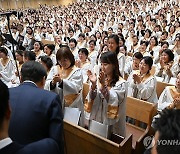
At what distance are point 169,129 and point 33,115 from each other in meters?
1.00

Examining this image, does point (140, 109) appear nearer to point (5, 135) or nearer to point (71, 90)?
point (71, 90)

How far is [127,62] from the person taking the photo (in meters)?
5.49

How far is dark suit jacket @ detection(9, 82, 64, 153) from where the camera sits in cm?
167

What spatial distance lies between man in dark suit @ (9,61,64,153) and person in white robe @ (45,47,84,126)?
53.5 inches

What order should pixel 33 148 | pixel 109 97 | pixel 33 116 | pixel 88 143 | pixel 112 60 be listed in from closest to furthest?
pixel 33 148 → pixel 33 116 → pixel 88 143 → pixel 109 97 → pixel 112 60

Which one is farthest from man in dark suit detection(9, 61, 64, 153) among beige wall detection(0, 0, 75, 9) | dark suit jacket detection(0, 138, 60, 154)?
beige wall detection(0, 0, 75, 9)

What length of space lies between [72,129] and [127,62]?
3.17m

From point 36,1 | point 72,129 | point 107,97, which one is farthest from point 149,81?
point 36,1

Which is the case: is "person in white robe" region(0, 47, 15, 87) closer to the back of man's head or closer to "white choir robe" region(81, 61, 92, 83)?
"white choir robe" region(81, 61, 92, 83)

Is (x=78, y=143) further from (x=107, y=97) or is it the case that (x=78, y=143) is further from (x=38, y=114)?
(x=38, y=114)

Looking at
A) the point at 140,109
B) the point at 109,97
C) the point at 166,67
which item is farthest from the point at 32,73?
the point at 166,67

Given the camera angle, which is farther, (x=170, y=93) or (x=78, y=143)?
(x=170, y=93)

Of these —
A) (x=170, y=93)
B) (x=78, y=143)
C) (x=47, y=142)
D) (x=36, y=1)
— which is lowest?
(x=78, y=143)

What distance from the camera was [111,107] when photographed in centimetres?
Result: 278
